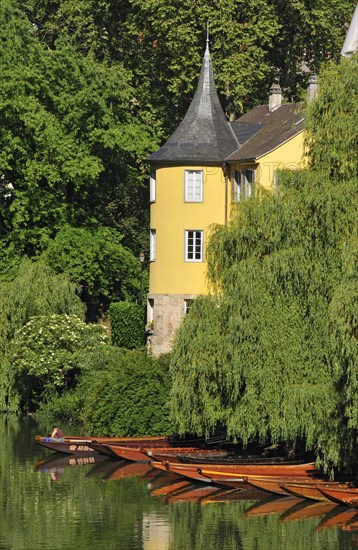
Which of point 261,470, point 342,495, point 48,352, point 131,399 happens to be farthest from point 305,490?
point 48,352

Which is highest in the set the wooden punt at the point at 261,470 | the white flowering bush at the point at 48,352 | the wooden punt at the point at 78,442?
the white flowering bush at the point at 48,352

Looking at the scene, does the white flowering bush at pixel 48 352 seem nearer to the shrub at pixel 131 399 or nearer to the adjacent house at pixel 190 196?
the adjacent house at pixel 190 196

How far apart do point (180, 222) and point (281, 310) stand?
59.1ft

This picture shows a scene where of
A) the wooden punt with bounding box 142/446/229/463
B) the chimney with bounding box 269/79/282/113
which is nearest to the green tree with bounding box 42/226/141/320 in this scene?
the chimney with bounding box 269/79/282/113

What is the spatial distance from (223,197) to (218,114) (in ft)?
12.9

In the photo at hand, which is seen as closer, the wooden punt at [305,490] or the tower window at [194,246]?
the wooden punt at [305,490]

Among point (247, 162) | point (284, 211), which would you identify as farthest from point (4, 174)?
point (284, 211)

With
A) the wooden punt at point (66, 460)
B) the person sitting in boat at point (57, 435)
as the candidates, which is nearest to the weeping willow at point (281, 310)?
the wooden punt at point (66, 460)

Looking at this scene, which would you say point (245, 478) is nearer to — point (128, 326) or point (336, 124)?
point (336, 124)

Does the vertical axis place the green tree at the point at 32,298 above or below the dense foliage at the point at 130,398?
above

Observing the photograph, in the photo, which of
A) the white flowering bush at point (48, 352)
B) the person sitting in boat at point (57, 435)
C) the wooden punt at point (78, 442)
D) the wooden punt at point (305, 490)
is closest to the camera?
the wooden punt at point (305, 490)

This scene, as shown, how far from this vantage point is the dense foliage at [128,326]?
223ft

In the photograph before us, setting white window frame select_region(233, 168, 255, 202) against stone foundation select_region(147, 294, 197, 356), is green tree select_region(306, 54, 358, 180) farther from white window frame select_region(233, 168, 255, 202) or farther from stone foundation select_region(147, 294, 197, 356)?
stone foundation select_region(147, 294, 197, 356)

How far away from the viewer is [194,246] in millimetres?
62656
